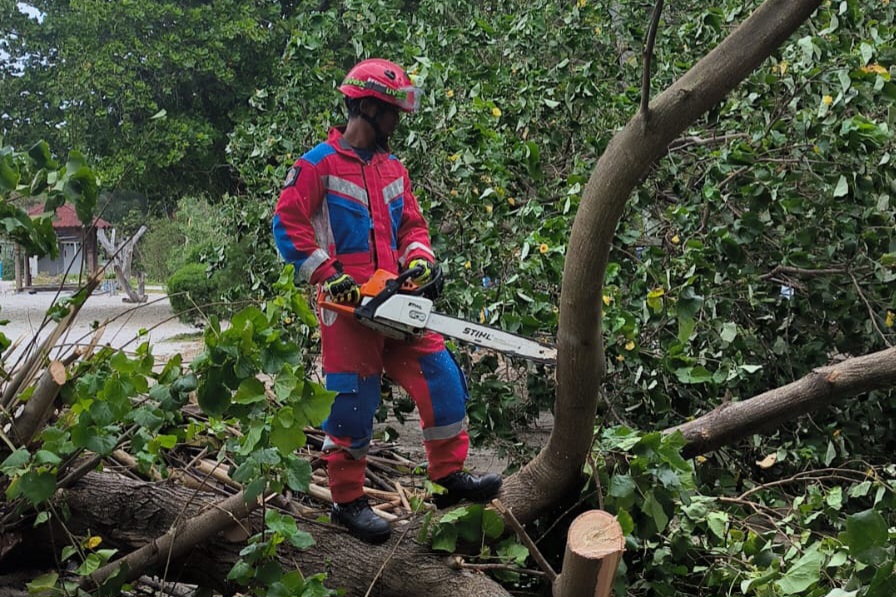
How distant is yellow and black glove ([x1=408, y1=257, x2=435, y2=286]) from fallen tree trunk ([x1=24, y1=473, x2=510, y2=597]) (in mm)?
755

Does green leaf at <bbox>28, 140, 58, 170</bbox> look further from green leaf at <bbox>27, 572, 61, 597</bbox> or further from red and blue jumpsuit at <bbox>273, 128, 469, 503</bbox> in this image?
green leaf at <bbox>27, 572, 61, 597</bbox>

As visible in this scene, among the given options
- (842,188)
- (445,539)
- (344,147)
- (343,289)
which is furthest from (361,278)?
(842,188)

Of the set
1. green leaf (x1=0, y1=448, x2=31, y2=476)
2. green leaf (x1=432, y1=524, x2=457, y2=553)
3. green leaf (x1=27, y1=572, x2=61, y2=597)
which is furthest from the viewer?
green leaf (x1=432, y1=524, x2=457, y2=553)

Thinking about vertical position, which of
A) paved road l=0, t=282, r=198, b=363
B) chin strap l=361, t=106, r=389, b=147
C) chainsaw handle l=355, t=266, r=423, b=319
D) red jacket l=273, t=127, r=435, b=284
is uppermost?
chin strap l=361, t=106, r=389, b=147

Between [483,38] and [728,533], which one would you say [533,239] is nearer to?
[728,533]

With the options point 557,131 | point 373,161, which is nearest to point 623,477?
point 373,161

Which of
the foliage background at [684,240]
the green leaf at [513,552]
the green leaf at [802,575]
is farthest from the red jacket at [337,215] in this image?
the green leaf at [802,575]

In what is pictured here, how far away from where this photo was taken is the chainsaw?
2463 mm

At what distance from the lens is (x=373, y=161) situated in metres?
2.76

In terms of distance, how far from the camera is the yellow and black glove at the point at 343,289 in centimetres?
250

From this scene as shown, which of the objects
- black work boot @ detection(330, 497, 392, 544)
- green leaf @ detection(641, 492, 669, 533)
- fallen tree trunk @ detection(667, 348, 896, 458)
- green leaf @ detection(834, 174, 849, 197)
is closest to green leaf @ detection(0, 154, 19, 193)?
black work boot @ detection(330, 497, 392, 544)

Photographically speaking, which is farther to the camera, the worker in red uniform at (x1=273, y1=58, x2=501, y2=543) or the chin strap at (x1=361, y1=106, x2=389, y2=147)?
the chin strap at (x1=361, y1=106, x2=389, y2=147)

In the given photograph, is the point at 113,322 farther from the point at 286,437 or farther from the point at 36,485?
the point at 286,437

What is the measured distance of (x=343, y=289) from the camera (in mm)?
2504
